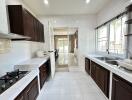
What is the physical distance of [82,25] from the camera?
15.5ft

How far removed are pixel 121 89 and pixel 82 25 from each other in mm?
3667

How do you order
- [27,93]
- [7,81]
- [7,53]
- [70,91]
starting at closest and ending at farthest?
[7,81] → [27,93] → [7,53] → [70,91]

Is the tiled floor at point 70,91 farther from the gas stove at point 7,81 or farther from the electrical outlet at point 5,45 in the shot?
the electrical outlet at point 5,45

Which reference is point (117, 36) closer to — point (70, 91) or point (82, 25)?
point (82, 25)

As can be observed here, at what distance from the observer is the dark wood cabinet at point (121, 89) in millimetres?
1420

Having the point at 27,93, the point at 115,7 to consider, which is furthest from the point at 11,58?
the point at 115,7

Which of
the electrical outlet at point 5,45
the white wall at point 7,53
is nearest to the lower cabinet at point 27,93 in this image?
the white wall at point 7,53

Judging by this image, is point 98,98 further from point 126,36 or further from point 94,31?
point 94,31

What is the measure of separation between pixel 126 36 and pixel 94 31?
2447 mm

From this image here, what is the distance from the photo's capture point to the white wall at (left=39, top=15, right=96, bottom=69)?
466 centimetres

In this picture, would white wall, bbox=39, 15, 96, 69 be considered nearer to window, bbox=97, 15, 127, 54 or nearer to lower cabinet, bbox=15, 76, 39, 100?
window, bbox=97, 15, 127, 54

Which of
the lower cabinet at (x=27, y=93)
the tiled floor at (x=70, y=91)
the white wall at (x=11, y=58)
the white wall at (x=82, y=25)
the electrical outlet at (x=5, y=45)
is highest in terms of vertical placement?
the white wall at (x=82, y=25)

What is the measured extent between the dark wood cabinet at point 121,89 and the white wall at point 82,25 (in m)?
3.04

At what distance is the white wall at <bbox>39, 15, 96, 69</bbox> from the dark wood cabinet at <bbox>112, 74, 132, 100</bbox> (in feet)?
9.98
